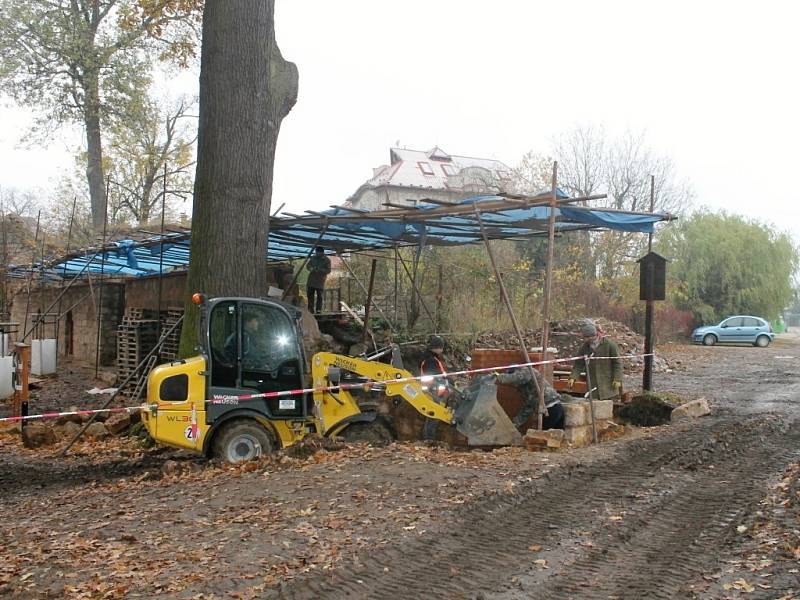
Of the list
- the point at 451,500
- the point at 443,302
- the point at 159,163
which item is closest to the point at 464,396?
the point at 451,500

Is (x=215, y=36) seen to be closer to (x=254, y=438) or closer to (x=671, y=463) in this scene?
(x=254, y=438)

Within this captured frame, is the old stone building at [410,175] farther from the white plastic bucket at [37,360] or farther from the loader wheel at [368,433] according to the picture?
the loader wheel at [368,433]

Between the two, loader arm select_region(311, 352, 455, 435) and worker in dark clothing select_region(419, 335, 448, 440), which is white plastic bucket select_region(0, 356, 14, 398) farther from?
worker in dark clothing select_region(419, 335, 448, 440)

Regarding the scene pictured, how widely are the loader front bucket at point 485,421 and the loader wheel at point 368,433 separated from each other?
963 mm

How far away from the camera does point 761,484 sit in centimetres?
771

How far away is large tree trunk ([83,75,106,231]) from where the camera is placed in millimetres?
29281

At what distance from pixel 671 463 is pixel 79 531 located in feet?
20.2

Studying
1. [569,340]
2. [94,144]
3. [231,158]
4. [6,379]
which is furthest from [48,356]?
[94,144]

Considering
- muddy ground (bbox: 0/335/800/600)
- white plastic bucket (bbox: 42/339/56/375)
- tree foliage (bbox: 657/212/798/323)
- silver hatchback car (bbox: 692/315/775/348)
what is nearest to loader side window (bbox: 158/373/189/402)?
muddy ground (bbox: 0/335/800/600)

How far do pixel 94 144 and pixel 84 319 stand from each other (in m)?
12.0

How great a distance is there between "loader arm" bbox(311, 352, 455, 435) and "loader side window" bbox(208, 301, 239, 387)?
104 cm

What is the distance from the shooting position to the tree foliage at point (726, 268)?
38.1 metres

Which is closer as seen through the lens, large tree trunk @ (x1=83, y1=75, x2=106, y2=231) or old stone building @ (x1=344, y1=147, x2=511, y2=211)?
large tree trunk @ (x1=83, y1=75, x2=106, y2=231)

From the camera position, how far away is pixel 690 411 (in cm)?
1238
